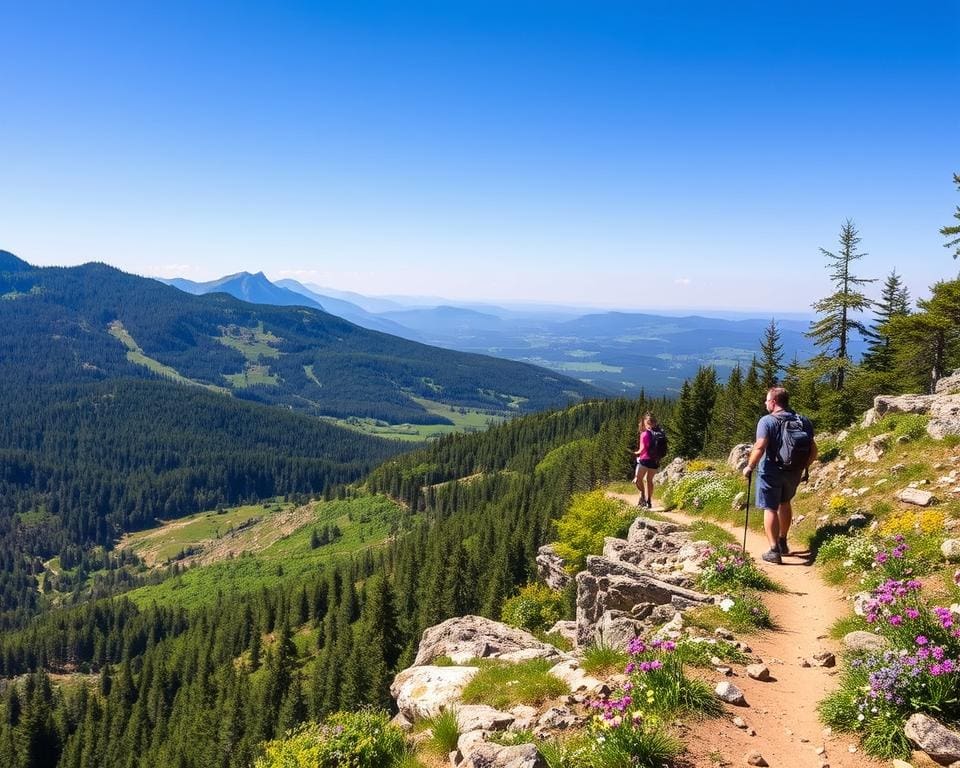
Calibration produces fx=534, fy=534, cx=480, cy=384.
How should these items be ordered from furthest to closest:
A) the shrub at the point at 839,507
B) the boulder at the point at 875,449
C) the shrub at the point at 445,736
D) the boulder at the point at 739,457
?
the boulder at the point at 739,457
the boulder at the point at 875,449
the shrub at the point at 839,507
the shrub at the point at 445,736

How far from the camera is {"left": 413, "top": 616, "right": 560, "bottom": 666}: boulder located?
1659 cm

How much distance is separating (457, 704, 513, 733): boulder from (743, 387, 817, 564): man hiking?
9236 millimetres

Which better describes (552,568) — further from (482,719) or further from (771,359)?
(771,359)

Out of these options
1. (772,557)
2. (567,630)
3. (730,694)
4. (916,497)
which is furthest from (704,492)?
(730,694)

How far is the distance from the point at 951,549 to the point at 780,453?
4.06 meters

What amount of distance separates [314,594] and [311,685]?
3828 cm

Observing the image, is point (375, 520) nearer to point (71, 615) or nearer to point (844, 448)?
point (71, 615)

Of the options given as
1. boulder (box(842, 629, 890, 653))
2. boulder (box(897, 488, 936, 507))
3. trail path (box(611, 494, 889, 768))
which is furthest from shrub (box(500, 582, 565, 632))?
boulder (box(842, 629, 890, 653))

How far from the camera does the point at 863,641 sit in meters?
10.0

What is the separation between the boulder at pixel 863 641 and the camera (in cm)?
969

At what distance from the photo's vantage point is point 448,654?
708 inches

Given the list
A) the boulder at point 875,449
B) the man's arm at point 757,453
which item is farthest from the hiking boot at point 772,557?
the boulder at point 875,449

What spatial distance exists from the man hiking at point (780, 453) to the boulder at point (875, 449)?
6770 millimetres

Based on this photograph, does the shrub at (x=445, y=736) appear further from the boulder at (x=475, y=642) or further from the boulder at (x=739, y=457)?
the boulder at (x=739, y=457)
